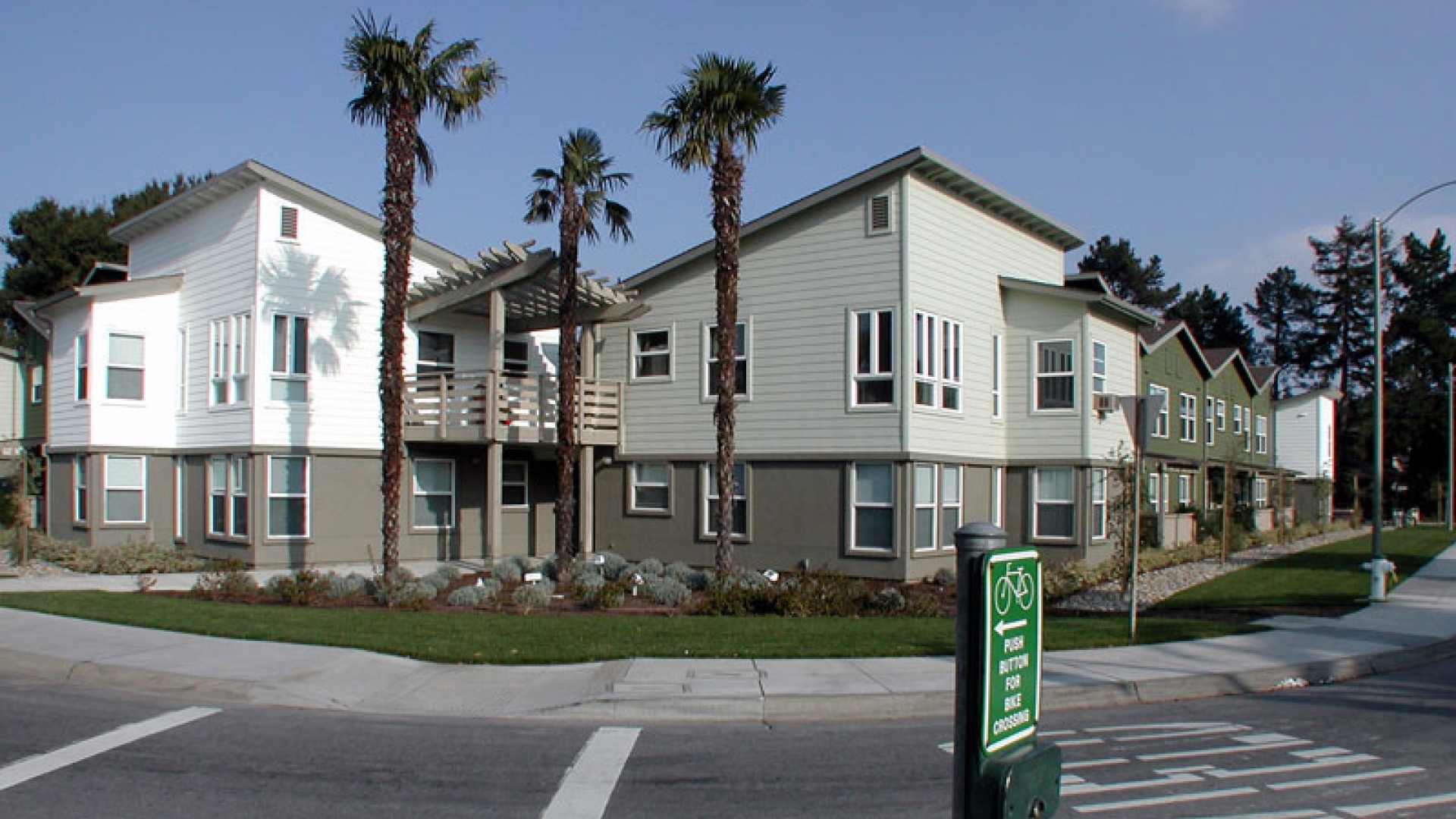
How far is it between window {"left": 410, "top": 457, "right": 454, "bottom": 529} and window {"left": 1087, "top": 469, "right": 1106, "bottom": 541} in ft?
47.1

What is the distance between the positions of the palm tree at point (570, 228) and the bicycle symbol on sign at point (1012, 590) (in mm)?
16454

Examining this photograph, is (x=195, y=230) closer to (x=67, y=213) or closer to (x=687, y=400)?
(x=687, y=400)

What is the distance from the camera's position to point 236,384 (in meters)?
23.2

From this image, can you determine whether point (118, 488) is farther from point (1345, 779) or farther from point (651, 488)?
point (1345, 779)

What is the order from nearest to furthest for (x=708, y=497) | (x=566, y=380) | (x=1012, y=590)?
(x=1012, y=590), (x=566, y=380), (x=708, y=497)

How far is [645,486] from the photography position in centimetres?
2456

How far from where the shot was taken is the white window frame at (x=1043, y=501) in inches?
920

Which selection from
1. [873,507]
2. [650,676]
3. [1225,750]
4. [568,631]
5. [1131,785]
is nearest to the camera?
[1131,785]

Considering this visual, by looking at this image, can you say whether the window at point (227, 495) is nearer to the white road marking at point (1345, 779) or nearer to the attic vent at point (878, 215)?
the attic vent at point (878, 215)

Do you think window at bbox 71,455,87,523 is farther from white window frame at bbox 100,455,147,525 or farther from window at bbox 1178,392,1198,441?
window at bbox 1178,392,1198,441

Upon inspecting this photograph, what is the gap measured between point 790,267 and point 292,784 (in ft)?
54.8

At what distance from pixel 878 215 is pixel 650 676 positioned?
13063mm

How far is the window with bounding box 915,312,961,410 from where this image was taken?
69.3 feet

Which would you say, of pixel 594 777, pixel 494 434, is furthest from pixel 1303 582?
pixel 594 777
